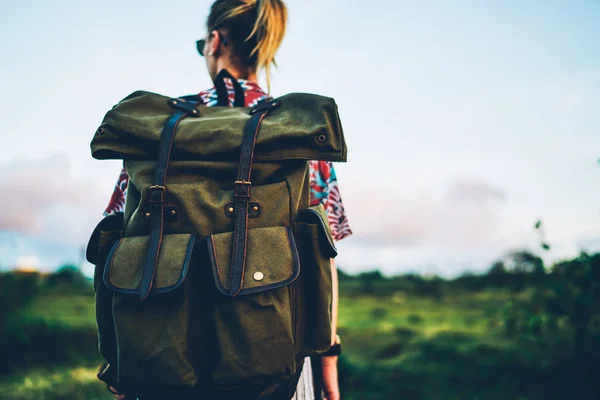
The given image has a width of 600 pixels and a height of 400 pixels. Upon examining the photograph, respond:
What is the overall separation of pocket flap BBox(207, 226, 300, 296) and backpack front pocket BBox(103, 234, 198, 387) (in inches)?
3.4

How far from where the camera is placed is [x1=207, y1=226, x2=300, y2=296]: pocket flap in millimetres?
1539

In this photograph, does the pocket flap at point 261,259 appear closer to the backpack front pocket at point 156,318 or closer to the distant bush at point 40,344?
the backpack front pocket at point 156,318

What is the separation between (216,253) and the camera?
1557 millimetres

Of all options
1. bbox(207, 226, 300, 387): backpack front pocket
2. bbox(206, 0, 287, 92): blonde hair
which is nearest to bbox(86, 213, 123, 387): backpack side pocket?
bbox(207, 226, 300, 387): backpack front pocket

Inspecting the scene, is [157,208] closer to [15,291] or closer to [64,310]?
[15,291]

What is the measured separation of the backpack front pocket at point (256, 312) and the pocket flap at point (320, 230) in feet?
0.33

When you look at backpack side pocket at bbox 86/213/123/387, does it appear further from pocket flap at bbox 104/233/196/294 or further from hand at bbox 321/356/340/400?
hand at bbox 321/356/340/400

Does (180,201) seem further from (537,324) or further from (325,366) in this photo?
(537,324)

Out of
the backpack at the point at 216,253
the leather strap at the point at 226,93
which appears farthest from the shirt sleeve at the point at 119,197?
the leather strap at the point at 226,93

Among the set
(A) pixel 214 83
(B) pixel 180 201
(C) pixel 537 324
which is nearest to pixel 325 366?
(B) pixel 180 201

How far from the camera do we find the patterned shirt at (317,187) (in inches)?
77.3

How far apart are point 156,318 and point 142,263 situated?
17 cm

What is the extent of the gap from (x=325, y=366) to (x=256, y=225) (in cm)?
69

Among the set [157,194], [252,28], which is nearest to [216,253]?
[157,194]
